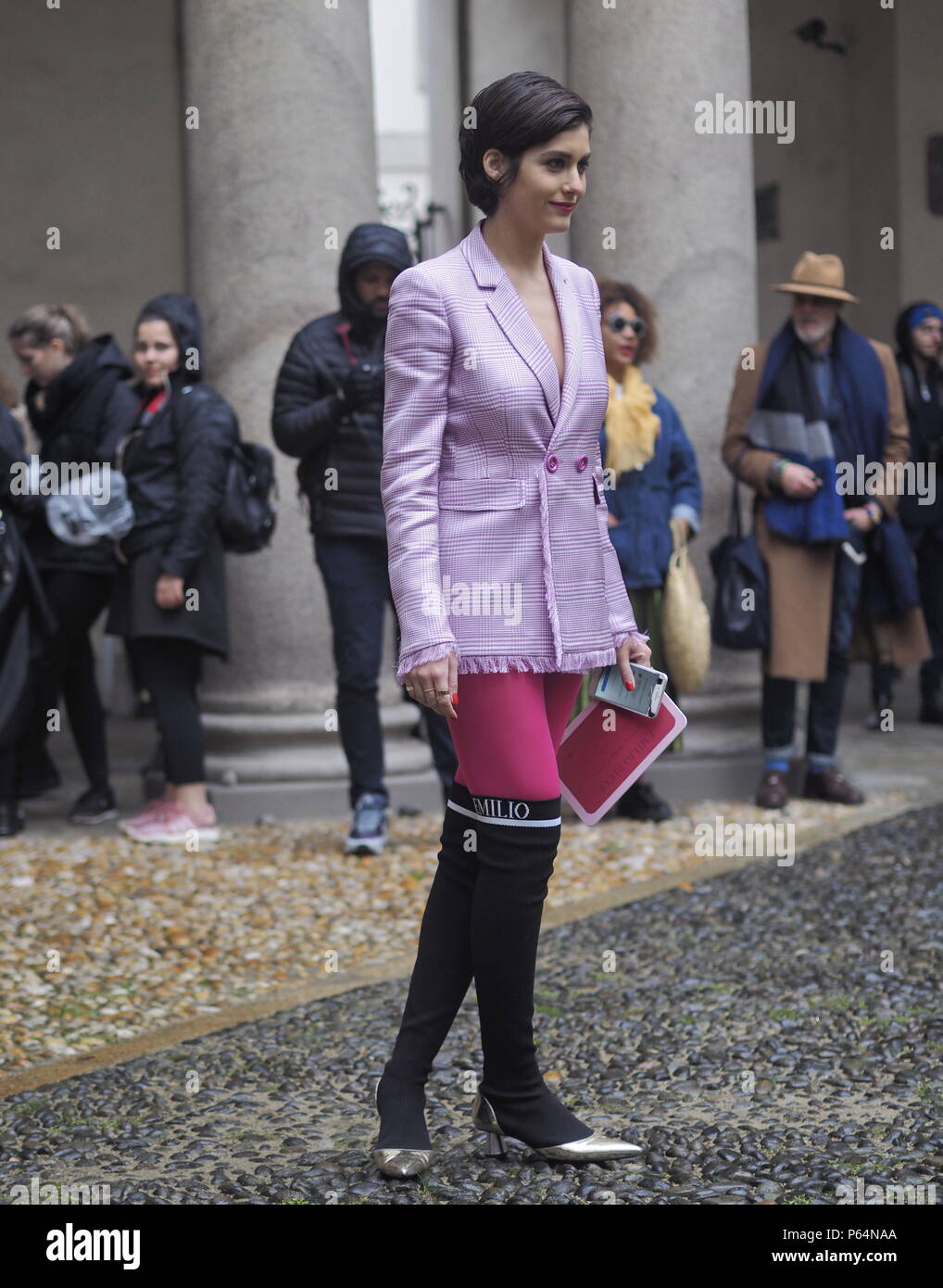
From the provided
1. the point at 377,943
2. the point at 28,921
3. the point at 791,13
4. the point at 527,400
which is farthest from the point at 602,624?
the point at 791,13

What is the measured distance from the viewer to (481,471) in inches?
110

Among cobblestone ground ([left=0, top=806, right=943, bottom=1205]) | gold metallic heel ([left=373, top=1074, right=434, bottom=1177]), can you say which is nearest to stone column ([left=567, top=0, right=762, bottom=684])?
cobblestone ground ([left=0, top=806, right=943, bottom=1205])

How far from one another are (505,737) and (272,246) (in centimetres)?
403

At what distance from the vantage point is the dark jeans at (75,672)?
248 inches

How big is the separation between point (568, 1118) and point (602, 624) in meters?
0.80

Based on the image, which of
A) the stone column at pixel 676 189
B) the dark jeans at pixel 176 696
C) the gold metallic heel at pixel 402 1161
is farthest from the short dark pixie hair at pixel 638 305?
the gold metallic heel at pixel 402 1161

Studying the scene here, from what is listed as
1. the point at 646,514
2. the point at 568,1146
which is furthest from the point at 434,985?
the point at 646,514

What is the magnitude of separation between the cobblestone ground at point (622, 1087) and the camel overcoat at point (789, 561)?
5.56ft

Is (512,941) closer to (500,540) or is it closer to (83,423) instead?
(500,540)

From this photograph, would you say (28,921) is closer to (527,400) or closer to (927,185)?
(527,400)

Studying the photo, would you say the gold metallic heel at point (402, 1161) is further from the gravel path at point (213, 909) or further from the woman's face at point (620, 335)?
the woman's face at point (620, 335)

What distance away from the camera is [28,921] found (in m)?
4.91

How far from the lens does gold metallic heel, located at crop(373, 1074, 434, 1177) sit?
2.82 metres

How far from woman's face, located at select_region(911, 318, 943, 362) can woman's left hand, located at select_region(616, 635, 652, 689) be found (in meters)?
5.74
